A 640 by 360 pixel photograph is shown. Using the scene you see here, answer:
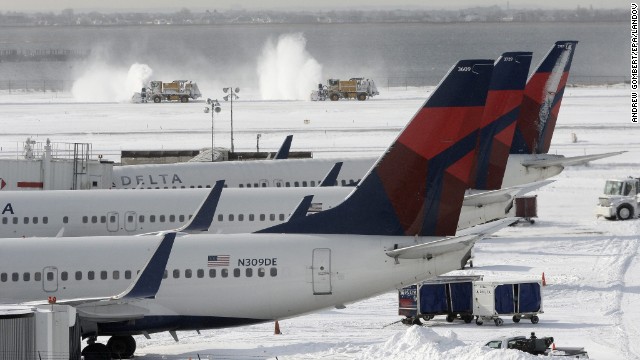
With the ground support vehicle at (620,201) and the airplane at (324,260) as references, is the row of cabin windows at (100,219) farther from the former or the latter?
the ground support vehicle at (620,201)

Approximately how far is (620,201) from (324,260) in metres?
32.4

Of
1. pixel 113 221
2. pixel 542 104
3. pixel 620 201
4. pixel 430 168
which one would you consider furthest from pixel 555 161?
pixel 430 168

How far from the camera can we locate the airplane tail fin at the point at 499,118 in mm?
49500

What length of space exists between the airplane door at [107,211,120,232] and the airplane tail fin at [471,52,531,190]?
13.2m

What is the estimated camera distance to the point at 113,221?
47125 millimetres

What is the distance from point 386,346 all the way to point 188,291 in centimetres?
579

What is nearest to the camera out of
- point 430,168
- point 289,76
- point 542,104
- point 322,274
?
point 322,274

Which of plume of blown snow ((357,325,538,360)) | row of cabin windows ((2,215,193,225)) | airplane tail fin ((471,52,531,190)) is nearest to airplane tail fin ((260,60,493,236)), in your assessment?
plume of blown snow ((357,325,538,360))

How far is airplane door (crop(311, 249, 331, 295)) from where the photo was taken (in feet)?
111

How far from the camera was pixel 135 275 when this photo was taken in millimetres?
34562

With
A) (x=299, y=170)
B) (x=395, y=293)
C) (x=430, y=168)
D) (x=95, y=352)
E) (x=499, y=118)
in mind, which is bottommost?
(x=95, y=352)

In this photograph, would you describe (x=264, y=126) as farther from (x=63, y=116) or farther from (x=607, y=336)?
(x=607, y=336)

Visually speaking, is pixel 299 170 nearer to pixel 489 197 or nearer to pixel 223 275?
pixel 489 197

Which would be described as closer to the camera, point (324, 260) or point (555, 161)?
point (324, 260)
